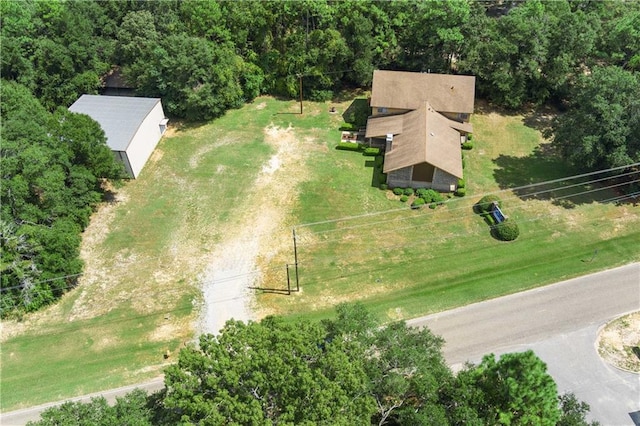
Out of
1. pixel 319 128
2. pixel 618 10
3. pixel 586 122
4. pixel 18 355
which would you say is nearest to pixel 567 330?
pixel 586 122

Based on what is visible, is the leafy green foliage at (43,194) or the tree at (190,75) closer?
the leafy green foliage at (43,194)

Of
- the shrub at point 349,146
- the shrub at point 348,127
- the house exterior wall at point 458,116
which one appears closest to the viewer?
the shrub at point 349,146

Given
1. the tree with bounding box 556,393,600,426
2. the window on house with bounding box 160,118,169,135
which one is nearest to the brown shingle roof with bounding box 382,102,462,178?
the tree with bounding box 556,393,600,426

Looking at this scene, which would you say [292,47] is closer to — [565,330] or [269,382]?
[565,330]

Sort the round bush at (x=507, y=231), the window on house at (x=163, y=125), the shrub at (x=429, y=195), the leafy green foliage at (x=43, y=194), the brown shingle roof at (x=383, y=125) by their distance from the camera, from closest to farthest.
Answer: the leafy green foliage at (x=43, y=194) < the round bush at (x=507, y=231) < the shrub at (x=429, y=195) < the brown shingle roof at (x=383, y=125) < the window on house at (x=163, y=125)

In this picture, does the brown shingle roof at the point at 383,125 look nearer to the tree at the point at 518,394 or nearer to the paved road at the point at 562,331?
the paved road at the point at 562,331

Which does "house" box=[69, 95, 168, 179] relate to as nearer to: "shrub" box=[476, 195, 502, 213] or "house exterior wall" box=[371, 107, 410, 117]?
"house exterior wall" box=[371, 107, 410, 117]

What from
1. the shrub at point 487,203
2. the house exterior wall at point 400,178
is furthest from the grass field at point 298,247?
the house exterior wall at point 400,178

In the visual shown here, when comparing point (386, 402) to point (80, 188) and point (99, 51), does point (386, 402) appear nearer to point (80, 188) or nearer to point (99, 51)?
point (80, 188)
